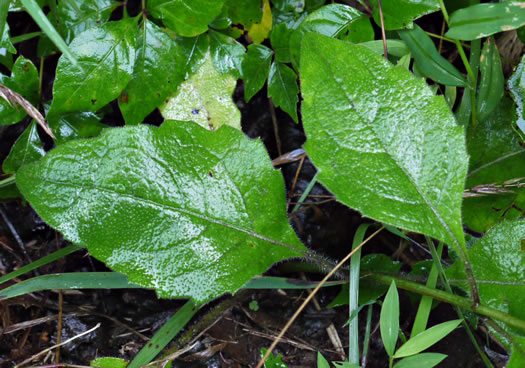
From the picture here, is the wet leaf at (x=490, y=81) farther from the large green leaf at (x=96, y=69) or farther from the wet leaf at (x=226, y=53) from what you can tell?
the large green leaf at (x=96, y=69)

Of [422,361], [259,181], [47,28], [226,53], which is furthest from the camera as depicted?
[226,53]

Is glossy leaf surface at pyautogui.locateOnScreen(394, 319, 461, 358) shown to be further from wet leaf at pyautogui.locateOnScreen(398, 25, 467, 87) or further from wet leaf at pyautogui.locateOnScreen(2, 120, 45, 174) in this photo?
wet leaf at pyautogui.locateOnScreen(2, 120, 45, 174)

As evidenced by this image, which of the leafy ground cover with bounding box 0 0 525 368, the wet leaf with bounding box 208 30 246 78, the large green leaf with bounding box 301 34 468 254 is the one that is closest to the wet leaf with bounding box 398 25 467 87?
the leafy ground cover with bounding box 0 0 525 368

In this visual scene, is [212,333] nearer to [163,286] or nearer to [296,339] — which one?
[296,339]

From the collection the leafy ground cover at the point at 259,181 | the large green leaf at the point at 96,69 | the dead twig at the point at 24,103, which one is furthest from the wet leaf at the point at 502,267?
the dead twig at the point at 24,103

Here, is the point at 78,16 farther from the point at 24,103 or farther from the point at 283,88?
the point at 283,88

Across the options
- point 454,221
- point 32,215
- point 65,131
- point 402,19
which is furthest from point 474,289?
point 32,215

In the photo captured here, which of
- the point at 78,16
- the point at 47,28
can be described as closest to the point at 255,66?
the point at 78,16
